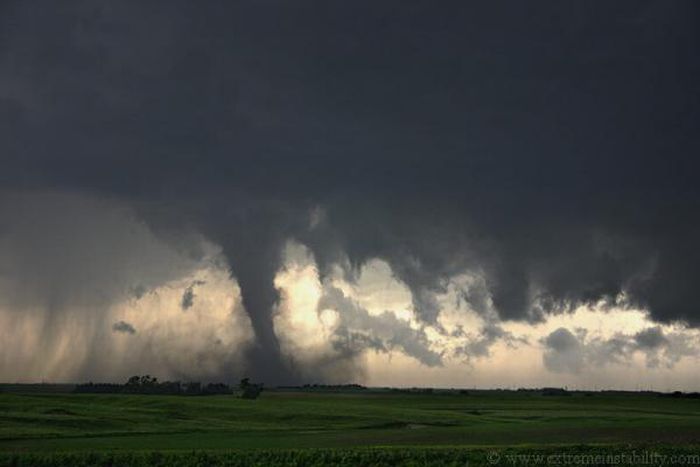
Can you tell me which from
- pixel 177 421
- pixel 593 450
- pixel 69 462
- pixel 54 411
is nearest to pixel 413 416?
pixel 177 421

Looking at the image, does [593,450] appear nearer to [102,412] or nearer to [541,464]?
[541,464]

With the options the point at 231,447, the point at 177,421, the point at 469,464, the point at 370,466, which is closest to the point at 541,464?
the point at 469,464

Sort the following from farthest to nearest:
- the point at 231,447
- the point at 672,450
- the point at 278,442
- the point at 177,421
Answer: the point at 177,421 → the point at 278,442 → the point at 231,447 → the point at 672,450

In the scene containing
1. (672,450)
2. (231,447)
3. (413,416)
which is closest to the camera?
(672,450)

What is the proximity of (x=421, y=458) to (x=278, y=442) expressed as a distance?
20.8 metres

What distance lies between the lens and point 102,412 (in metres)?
112

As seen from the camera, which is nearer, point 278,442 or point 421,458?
point 421,458

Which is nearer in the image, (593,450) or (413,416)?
(593,450)

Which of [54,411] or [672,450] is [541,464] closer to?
[672,450]

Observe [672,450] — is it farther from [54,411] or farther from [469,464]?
[54,411]

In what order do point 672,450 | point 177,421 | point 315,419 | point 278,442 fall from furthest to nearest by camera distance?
1. point 315,419
2. point 177,421
3. point 278,442
4. point 672,450

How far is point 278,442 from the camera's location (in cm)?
6838

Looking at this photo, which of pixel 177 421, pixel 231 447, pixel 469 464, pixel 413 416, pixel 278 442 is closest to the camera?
pixel 469 464

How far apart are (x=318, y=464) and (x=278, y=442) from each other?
19.0m
